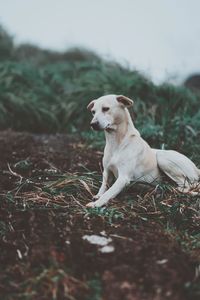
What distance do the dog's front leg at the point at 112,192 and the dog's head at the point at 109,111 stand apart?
444 millimetres

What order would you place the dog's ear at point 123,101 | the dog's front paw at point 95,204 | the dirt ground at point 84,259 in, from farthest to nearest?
the dog's ear at point 123,101 → the dog's front paw at point 95,204 → the dirt ground at point 84,259

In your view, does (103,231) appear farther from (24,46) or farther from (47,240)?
(24,46)

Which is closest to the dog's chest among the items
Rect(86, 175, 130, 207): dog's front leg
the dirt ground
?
Rect(86, 175, 130, 207): dog's front leg

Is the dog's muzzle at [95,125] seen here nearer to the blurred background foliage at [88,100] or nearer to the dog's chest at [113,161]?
the dog's chest at [113,161]

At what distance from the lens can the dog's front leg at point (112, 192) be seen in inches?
138

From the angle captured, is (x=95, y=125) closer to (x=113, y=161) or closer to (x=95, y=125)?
(x=95, y=125)

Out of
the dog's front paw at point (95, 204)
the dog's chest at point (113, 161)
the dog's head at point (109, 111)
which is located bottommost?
the dog's front paw at point (95, 204)

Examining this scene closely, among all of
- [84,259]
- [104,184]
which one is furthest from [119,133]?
[84,259]

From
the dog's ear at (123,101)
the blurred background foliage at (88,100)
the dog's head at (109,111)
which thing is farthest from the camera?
the blurred background foliage at (88,100)

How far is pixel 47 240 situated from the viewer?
9.31 ft

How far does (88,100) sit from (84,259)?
5.17 meters

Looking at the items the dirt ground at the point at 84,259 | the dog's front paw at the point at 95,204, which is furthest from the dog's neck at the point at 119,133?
the dirt ground at the point at 84,259

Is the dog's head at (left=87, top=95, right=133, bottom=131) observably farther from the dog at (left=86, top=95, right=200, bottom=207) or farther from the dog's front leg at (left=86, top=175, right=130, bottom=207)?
the dog's front leg at (left=86, top=175, right=130, bottom=207)

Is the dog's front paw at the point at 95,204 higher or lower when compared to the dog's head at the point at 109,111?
lower
